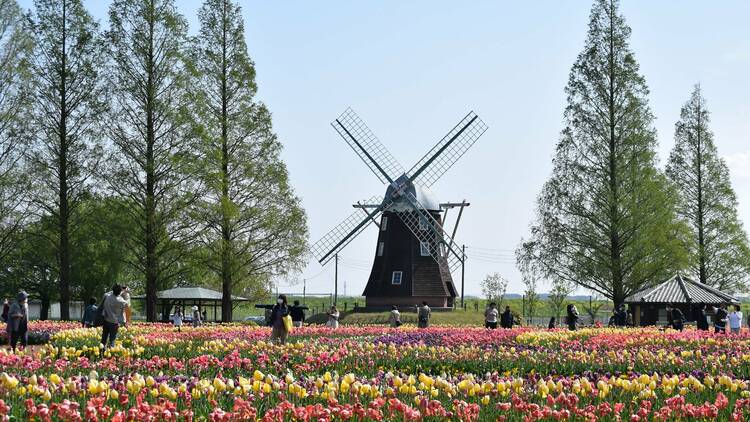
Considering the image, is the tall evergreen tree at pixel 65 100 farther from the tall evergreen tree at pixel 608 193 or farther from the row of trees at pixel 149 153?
the tall evergreen tree at pixel 608 193

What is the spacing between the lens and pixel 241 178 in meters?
39.6

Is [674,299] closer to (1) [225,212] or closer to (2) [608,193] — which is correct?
(2) [608,193]

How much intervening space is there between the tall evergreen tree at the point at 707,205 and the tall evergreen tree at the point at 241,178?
24.5 m

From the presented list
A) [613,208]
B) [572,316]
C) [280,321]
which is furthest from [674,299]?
[280,321]

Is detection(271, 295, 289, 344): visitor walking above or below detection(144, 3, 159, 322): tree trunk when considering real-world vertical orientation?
below

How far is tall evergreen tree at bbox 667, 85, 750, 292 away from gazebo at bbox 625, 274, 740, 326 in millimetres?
11508

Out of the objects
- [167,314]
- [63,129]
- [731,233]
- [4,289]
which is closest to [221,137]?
[63,129]

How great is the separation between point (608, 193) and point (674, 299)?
5.55 meters

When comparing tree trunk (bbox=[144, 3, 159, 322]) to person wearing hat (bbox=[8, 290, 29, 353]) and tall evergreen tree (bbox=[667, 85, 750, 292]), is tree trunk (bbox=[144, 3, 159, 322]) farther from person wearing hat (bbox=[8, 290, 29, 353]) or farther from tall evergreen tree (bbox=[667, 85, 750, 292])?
tall evergreen tree (bbox=[667, 85, 750, 292])

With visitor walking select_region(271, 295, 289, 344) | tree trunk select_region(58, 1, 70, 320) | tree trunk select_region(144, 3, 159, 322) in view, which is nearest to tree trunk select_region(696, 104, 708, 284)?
tree trunk select_region(144, 3, 159, 322)

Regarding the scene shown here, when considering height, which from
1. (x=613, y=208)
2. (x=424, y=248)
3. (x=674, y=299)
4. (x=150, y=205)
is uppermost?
(x=613, y=208)

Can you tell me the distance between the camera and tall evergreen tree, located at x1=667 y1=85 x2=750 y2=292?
5278 cm

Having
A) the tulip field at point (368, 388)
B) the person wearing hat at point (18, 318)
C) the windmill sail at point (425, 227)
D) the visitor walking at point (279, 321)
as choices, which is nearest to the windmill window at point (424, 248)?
the windmill sail at point (425, 227)

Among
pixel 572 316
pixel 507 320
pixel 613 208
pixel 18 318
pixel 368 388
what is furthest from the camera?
pixel 613 208
